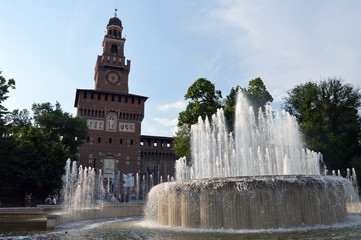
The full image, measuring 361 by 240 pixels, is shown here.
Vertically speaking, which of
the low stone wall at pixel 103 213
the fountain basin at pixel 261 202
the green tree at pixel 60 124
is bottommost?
the low stone wall at pixel 103 213

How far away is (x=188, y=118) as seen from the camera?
2514 cm

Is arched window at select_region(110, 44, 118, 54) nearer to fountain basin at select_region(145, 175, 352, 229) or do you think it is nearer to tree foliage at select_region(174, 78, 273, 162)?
tree foliage at select_region(174, 78, 273, 162)

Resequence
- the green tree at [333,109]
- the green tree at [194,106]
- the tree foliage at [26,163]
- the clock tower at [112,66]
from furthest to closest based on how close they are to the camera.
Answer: the clock tower at [112,66], the green tree at [333,109], the green tree at [194,106], the tree foliage at [26,163]

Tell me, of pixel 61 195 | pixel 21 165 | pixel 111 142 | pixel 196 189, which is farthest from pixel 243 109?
pixel 111 142

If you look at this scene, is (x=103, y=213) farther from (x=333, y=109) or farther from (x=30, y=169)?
(x=333, y=109)

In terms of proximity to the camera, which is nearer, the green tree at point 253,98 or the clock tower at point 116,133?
the green tree at point 253,98

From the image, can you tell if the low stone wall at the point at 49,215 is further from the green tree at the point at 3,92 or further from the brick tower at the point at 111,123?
the brick tower at the point at 111,123

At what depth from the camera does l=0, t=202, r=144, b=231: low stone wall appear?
29.4 feet

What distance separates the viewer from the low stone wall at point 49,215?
8.95 meters

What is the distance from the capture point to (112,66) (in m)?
44.0

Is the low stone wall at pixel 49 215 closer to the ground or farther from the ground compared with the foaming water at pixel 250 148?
closer to the ground

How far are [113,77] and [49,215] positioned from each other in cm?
3652

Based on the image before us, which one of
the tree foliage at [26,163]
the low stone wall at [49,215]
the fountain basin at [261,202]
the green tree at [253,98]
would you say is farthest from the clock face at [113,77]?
the fountain basin at [261,202]

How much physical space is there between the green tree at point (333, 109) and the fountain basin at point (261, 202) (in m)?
22.5
